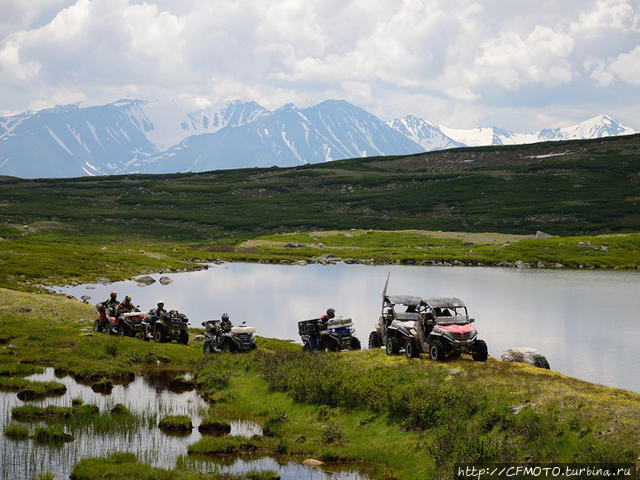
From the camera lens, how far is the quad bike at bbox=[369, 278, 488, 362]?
91.6 feet

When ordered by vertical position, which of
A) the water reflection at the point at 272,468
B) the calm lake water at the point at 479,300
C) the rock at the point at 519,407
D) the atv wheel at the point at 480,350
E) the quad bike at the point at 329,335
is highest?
the atv wheel at the point at 480,350

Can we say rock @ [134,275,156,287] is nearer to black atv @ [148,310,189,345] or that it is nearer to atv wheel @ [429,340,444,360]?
black atv @ [148,310,189,345]

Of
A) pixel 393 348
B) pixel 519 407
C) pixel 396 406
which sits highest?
pixel 519 407

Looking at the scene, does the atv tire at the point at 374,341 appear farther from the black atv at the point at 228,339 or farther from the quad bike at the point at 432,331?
the black atv at the point at 228,339

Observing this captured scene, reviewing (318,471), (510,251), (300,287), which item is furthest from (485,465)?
(510,251)

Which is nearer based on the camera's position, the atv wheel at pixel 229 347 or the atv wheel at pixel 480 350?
the atv wheel at pixel 480 350

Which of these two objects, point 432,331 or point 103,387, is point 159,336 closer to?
point 103,387

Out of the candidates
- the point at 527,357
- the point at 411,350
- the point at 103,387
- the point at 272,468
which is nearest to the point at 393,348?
the point at 411,350

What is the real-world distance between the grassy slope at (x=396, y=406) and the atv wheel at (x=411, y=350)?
0.46 meters

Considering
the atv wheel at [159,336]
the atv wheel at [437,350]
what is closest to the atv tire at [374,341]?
the atv wheel at [437,350]

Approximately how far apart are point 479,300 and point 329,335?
46.8 metres

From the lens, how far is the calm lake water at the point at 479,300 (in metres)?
50.2

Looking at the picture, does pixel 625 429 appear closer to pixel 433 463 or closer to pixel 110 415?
pixel 433 463

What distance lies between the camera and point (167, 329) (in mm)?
42719
